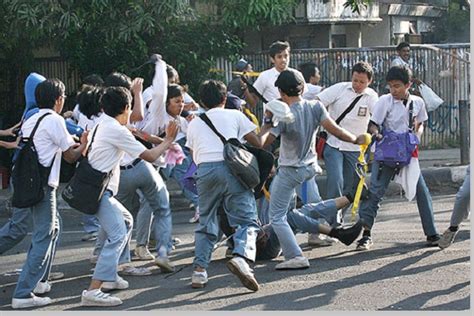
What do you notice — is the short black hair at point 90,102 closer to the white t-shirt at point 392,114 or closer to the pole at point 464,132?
the white t-shirt at point 392,114

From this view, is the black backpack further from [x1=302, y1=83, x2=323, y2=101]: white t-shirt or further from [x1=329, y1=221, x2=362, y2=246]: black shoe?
[x1=302, y1=83, x2=323, y2=101]: white t-shirt

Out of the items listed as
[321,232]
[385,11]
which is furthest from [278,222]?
[385,11]

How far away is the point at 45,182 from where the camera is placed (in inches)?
308

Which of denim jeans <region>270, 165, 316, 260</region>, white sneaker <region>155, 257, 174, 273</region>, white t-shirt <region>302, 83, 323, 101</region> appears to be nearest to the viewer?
denim jeans <region>270, 165, 316, 260</region>

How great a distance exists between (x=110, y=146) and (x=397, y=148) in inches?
111

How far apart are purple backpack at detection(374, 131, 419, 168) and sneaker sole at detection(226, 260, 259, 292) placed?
2.13 metres

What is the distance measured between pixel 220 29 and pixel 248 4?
1.15 meters

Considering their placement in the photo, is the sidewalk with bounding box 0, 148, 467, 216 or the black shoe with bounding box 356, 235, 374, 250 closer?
the black shoe with bounding box 356, 235, 374, 250

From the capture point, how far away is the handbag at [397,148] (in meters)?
9.27

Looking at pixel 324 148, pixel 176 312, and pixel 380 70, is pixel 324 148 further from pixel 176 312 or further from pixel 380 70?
pixel 380 70

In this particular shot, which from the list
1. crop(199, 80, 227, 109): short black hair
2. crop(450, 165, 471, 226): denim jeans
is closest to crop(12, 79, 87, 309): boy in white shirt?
crop(199, 80, 227, 109): short black hair

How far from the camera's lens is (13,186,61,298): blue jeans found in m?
7.81

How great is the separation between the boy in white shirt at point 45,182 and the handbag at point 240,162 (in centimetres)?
109

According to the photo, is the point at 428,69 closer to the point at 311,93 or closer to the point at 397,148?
the point at 311,93
